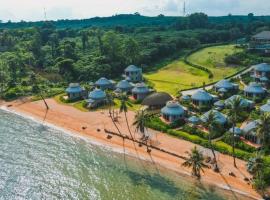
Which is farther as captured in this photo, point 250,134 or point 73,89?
point 73,89

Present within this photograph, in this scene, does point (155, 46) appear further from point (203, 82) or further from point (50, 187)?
point (50, 187)

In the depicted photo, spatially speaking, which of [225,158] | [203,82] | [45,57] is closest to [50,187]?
[225,158]

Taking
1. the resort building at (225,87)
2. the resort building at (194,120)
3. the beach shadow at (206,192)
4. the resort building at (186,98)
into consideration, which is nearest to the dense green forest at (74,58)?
the resort building at (186,98)

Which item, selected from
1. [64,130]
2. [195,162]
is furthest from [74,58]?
[195,162]

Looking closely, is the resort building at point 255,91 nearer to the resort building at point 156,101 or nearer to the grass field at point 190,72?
the grass field at point 190,72

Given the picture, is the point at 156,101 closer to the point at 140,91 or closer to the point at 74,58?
the point at 140,91

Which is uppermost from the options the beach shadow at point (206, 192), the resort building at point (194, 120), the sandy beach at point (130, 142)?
the resort building at point (194, 120)

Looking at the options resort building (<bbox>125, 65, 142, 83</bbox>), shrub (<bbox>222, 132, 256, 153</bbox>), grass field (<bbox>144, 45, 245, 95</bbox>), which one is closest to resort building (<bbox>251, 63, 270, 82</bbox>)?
grass field (<bbox>144, 45, 245, 95</bbox>)
